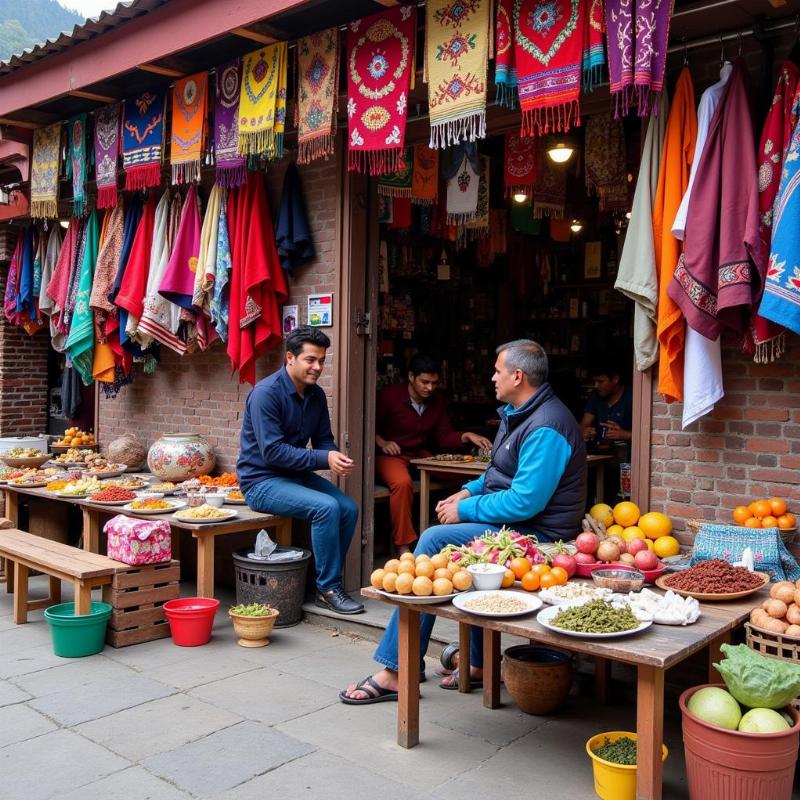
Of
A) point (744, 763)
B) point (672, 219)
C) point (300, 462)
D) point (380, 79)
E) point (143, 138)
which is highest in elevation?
point (143, 138)

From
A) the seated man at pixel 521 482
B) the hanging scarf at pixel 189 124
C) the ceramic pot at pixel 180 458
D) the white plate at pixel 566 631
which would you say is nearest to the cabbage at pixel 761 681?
the white plate at pixel 566 631

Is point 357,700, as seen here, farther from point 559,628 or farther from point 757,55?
point 757,55

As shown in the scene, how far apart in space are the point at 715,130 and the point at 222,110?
354 centimetres

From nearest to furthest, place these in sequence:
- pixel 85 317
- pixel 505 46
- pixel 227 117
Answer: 1. pixel 505 46
2. pixel 227 117
3. pixel 85 317

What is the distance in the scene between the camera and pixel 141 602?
5191mm

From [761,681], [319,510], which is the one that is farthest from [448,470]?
[761,681]

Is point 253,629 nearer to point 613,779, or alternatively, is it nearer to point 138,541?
point 138,541

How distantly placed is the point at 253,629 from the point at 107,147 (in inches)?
172

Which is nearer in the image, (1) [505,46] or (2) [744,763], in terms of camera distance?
(2) [744,763]

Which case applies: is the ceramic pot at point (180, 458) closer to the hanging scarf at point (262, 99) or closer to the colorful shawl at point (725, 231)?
the hanging scarf at point (262, 99)

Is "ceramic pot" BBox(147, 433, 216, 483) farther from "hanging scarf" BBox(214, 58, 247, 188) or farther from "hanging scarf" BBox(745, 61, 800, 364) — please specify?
"hanging scarf" BBox(745, 61, 800, 364)

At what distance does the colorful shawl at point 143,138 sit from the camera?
642 centimetres

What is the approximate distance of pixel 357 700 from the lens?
4094 mm

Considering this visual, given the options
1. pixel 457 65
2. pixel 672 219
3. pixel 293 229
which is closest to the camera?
pixel 672 219
